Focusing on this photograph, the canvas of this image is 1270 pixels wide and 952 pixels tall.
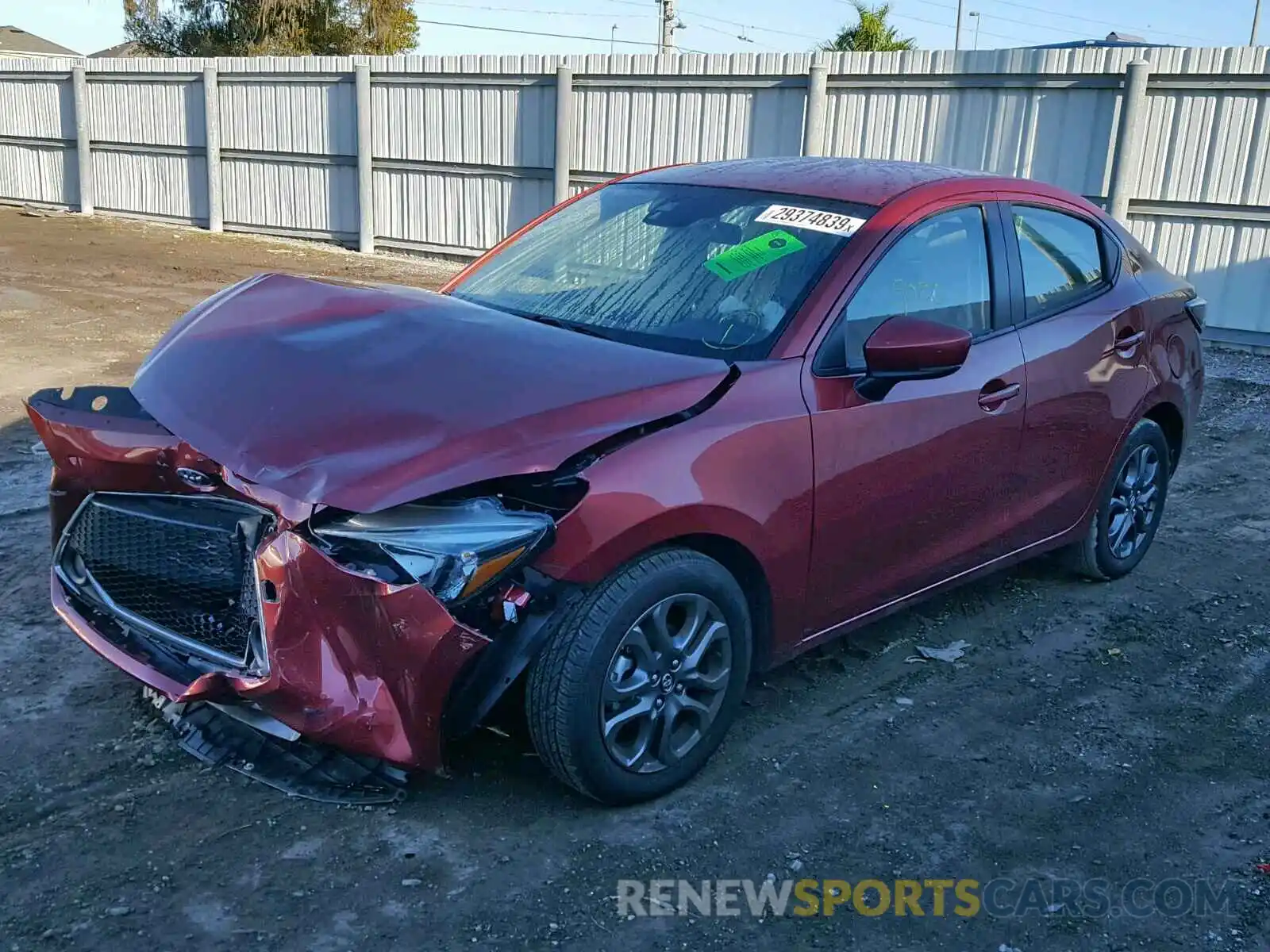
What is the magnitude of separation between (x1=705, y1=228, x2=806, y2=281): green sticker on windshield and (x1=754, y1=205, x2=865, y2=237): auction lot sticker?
0.22 ft

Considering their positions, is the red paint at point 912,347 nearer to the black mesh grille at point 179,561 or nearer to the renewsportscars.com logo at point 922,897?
the renewsportscars.com logo at point 922,897

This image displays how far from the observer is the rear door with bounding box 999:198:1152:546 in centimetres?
437

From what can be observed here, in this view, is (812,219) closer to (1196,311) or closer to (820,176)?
(820,176)

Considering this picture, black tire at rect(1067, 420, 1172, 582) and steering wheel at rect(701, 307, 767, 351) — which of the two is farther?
black tire at rect(1067, 420, 1172, 582)

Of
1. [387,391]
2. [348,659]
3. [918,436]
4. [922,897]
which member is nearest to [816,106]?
[918,436]

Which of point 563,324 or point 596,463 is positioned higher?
point 563,324

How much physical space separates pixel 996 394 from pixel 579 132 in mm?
11457

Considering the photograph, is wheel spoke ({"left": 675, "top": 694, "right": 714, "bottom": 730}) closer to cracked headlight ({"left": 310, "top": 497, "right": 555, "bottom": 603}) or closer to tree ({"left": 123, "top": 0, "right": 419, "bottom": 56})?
cracked headlight ({"left": 310, "top": 497, "right": 555, "bottom": 603})

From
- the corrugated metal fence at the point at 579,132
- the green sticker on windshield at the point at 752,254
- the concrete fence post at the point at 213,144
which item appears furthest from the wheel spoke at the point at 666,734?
the concrete fence post at the point at 213,144

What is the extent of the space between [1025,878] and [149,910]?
2.17 metres

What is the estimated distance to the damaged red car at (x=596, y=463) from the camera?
290 centimetres

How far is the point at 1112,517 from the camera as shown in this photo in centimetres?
515

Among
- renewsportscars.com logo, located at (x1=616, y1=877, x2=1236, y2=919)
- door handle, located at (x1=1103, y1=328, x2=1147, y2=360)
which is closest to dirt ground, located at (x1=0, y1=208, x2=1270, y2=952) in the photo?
renewsportscars.com logo, located at (x1=616, y1=877, x2=1236, y2=919)

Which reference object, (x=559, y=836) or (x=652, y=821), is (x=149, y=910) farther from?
(x=652, y=821)
